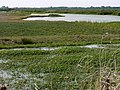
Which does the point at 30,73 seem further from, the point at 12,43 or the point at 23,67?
the point at 12,43

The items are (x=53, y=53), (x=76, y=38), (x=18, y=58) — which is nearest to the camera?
(x=18, y=58)

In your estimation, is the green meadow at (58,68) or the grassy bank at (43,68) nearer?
the green meadow at (58,68)

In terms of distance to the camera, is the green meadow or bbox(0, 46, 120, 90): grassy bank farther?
bbox(0, 46, 120, 90): grassy bank

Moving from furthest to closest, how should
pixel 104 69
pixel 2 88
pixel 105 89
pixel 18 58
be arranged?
pixel 18 58 → pixel 104 69 → pixel 105 89 → pixel 2 88

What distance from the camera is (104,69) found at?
2779 mm

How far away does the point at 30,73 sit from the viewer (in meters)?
9.80

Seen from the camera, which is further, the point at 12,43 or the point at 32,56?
the point at 12,43

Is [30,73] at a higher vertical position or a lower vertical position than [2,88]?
lower

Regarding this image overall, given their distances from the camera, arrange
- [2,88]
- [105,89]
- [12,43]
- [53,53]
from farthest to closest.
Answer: [12,43] < [53,53] < [105,89] < [2,88]

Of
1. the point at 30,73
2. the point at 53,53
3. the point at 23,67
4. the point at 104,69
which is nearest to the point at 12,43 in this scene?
the point at 53,53

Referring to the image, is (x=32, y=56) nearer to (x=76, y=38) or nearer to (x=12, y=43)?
(x=12, y=43)

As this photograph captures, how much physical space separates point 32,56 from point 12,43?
5.30 meters

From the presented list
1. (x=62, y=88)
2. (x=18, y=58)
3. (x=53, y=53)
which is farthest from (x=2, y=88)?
(x=53, y=53)

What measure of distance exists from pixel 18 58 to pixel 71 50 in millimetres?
3137
